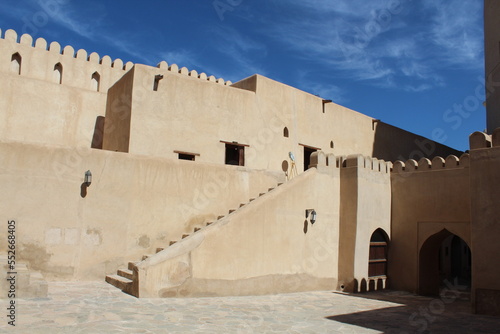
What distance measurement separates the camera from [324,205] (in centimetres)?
1180

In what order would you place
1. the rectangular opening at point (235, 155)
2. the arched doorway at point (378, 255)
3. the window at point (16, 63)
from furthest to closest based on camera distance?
the rectangular opening at point (235, 155)
the window at point (16, 63)
the arched doorway at point (378, 255)

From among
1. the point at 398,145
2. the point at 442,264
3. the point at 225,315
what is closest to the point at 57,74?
the point at 225,315

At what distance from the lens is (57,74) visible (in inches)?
626

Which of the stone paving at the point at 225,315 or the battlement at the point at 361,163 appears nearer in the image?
the stone paving at the point at 225,315

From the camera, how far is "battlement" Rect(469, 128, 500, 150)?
9.23 m

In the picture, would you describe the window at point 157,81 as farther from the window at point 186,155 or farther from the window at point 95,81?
the window at point 95,81

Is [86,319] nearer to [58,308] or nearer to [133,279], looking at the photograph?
[58,308]

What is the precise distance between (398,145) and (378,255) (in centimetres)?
1050

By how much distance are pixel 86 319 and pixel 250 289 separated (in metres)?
4.24

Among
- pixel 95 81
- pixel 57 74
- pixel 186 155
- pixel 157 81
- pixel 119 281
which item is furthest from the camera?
pixel 95 81

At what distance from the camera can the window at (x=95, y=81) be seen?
1639 centimetres

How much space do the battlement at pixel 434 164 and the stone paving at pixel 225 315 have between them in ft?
11.9

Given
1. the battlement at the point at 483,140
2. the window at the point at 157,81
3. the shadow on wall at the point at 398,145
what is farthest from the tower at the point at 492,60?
the window at the point at 157,81

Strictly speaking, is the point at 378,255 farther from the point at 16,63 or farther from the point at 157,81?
the point at 16,63
